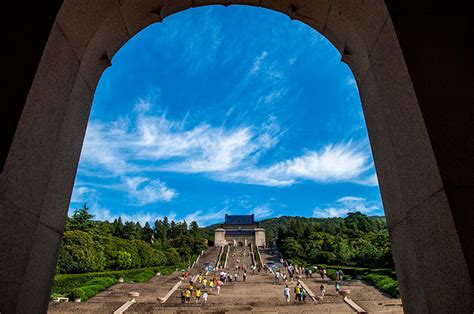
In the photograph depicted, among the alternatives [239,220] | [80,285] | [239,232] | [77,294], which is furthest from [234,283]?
[239,220]

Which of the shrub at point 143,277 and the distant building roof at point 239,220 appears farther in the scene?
the distant building roof at point 239,220

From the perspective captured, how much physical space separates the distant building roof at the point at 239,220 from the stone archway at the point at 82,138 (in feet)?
296

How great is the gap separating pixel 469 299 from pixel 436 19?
255cm

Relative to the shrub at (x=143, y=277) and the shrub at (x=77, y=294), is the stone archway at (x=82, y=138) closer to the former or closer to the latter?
the shrub at (x=77, y=294)

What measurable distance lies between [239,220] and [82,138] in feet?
300

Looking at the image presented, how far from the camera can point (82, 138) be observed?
3904 millimetres

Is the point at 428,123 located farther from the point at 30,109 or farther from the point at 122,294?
the point at 122,294

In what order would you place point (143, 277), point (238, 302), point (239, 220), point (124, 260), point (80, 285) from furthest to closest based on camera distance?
point (239, 220) → point (124, 260) → point (143, 277) → point (80, 285) → point (238, 302)

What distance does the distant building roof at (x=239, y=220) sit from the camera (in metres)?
92.2

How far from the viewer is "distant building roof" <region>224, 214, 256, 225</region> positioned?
92.2 metres

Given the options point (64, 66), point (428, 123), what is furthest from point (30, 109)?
point (428, 123)

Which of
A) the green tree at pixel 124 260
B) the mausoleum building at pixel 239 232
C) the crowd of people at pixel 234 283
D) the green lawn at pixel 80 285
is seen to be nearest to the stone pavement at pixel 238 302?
the crowd of people at pixel 234 283

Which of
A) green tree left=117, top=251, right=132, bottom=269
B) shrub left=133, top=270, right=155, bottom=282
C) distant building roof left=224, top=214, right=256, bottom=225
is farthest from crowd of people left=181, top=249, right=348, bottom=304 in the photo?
distant building roof left=224, top=214, right=256, bottom=225

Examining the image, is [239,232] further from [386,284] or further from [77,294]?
[77,294]
